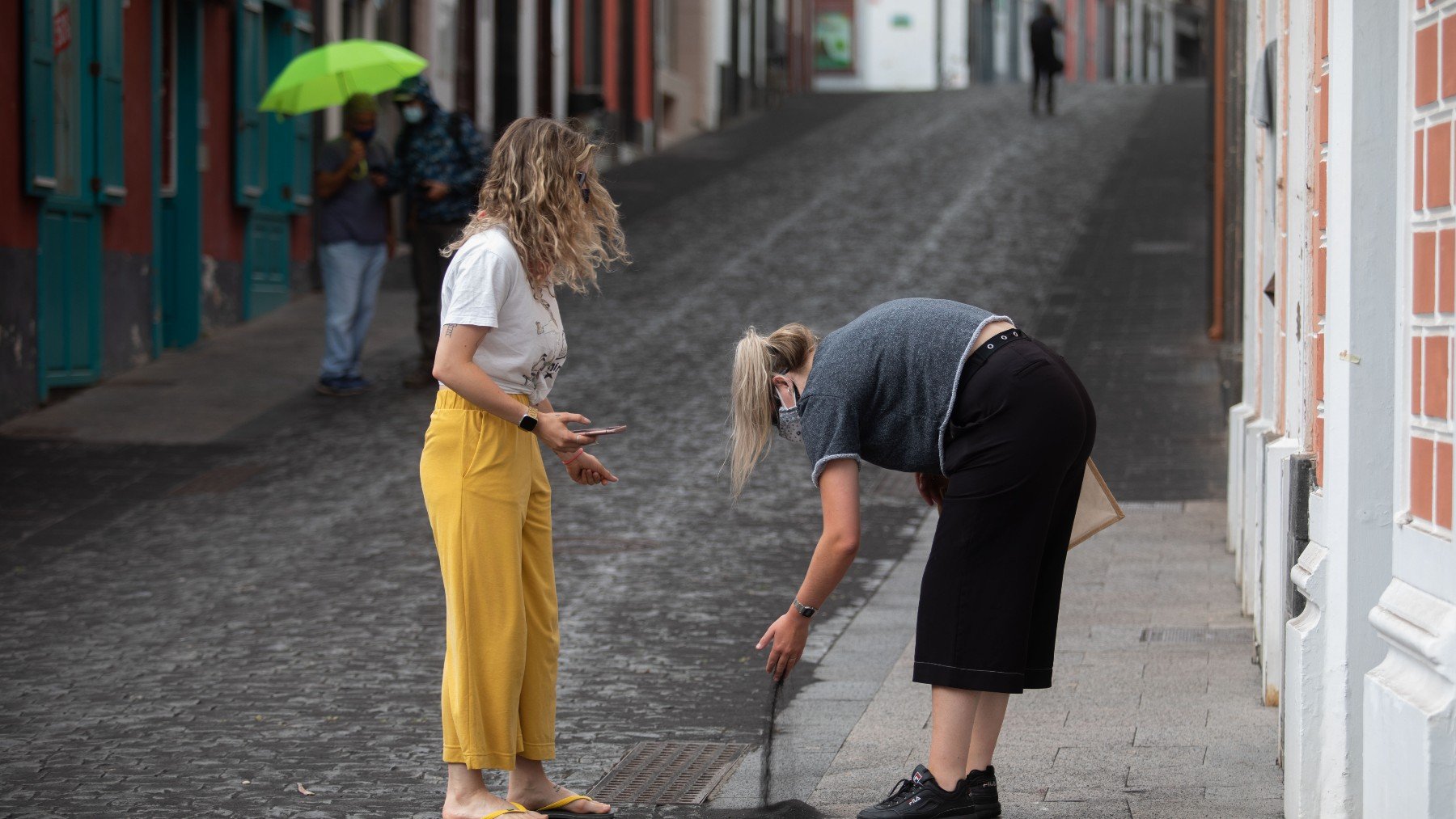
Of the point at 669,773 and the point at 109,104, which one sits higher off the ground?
the point at 109,104

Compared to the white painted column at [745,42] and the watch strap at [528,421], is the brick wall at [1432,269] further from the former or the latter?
the white painted column at [745,42]

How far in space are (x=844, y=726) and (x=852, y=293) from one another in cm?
1080

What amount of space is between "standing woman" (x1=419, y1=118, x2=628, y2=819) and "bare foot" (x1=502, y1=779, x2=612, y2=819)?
6 cm

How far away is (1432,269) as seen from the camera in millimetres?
3564

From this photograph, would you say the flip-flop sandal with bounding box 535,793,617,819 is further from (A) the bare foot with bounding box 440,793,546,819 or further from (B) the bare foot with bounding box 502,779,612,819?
(A) the bare foot with bounding box 440,793,546,819

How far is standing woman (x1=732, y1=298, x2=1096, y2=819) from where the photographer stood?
14.3ft

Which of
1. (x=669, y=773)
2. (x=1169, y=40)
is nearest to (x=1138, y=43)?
(x=1169, y=40)

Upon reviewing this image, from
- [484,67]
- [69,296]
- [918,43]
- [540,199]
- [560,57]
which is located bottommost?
[69,296]

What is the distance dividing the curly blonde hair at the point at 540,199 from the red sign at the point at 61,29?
881 centimetres

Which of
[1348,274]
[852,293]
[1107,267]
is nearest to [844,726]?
[1348,274]

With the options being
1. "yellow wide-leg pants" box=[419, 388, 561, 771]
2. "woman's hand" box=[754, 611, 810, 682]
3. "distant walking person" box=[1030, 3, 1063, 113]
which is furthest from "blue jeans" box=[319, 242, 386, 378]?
"distant walking person" box=[1030, 3, 1063, 113]

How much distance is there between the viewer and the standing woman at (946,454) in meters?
4.34

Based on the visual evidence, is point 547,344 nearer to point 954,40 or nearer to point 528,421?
point 528,421

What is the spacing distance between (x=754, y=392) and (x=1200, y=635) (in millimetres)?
2934
